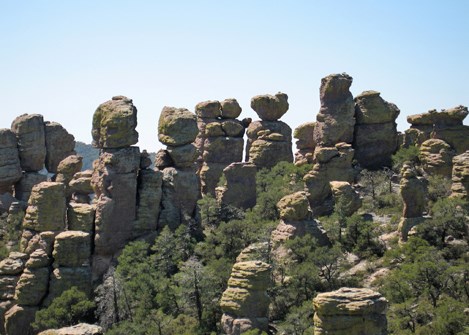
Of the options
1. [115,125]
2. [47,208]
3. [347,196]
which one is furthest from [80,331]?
[347,196]

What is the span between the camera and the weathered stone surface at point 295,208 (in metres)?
52.5

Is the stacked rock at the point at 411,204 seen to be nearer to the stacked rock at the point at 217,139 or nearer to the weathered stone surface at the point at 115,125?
the weathered stone surface at the point at 115,125

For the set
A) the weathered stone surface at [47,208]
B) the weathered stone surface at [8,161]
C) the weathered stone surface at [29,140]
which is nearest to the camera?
the weathered stone surface at [47,208]

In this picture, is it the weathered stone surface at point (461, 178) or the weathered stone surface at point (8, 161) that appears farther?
the weathered stone surface at point (8, 161)

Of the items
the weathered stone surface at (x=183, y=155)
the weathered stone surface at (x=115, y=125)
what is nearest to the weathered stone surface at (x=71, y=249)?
the weathered stone surface at (x=115, y=125)

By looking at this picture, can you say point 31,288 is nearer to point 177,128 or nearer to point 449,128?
point 177,128

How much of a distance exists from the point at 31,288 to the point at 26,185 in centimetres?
1966

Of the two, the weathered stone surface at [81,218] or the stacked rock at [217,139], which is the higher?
the stacked rock at [217,139]

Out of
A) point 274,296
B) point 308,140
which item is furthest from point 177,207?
point 308,140

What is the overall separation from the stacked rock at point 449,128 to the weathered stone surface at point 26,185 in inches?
1381

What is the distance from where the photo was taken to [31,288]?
51219mm

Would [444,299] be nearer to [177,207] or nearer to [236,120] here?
[177,207]

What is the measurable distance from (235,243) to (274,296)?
8772 millimetres

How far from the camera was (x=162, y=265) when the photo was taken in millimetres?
53594
